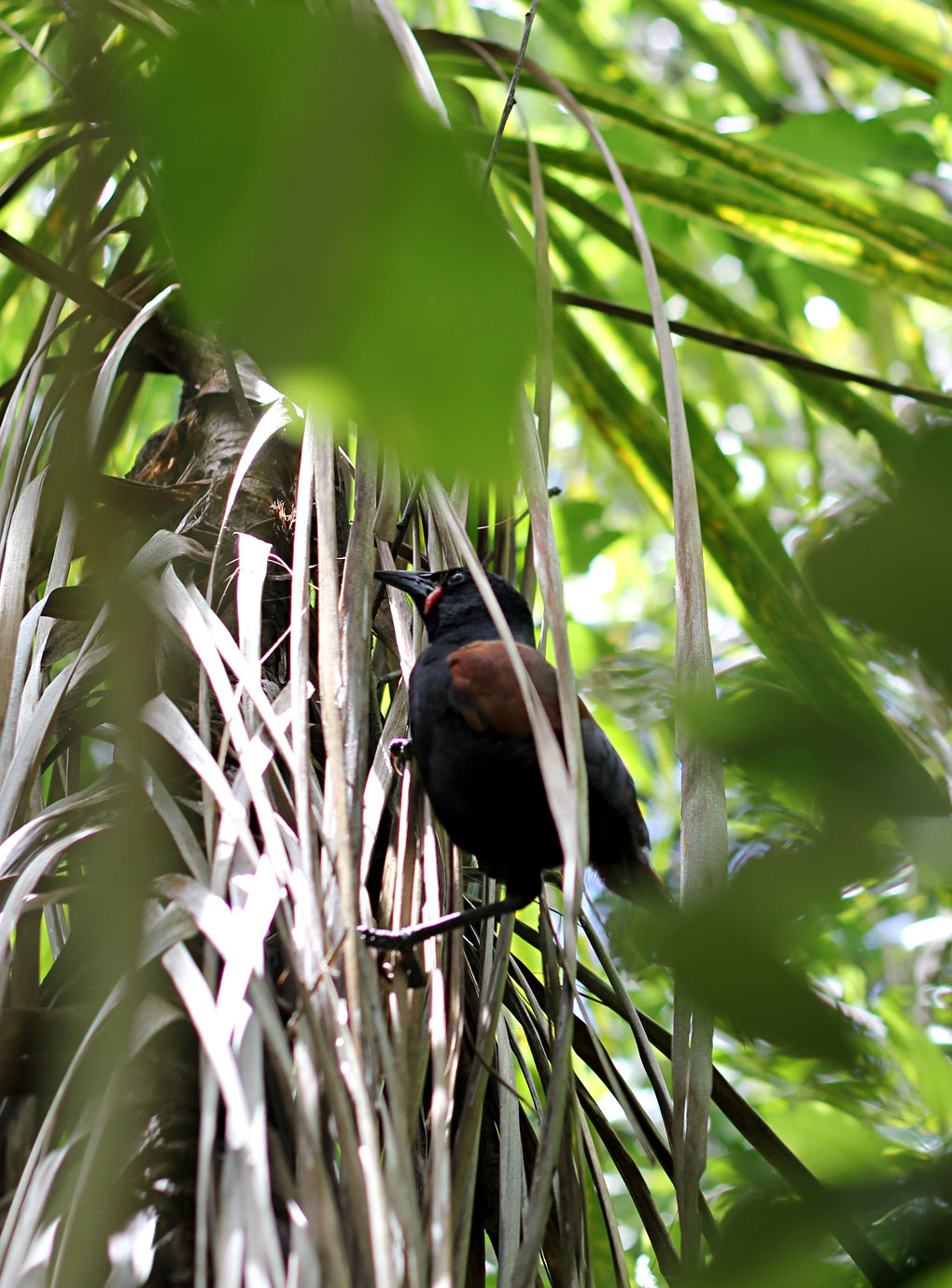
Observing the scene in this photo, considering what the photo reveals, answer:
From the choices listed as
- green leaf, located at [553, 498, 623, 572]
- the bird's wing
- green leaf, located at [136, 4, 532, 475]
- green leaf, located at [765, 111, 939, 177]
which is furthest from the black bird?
green leaf, located at [765, 111, 939, 177]

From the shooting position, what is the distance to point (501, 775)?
3.99 feet

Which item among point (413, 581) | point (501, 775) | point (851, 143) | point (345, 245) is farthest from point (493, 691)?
point (851, 143)

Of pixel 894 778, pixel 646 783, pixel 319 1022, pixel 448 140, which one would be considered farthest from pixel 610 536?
pixel 448 140

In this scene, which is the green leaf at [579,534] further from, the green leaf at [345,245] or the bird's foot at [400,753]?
the green leaf at [345,245]

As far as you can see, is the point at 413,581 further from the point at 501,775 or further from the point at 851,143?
the point at 851,143

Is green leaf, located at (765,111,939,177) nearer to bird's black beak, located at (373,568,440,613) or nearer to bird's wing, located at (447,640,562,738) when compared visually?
bird's black beak, located at (373,568,440,613)

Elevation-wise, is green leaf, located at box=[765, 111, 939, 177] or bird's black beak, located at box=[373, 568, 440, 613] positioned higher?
green leaf, located at box=[765, 111, 939, 177]

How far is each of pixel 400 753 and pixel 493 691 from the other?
0.16 m

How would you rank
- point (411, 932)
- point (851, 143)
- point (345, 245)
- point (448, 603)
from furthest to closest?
point (851, 143)
point (448, 603)
point (411, 932)
point (345, 245)

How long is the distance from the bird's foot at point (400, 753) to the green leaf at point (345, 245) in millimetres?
1013

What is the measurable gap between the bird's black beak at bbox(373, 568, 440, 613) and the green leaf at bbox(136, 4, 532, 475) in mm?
1041

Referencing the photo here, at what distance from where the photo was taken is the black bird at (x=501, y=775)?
1.19 metres

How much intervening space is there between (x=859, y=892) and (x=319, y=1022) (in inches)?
20.6

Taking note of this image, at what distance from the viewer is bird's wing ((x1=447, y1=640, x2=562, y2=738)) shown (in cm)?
124
